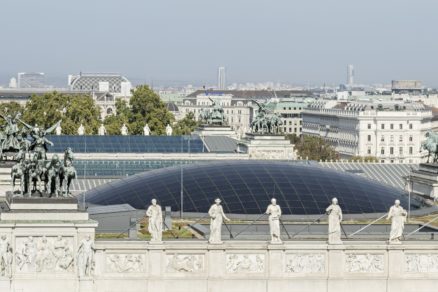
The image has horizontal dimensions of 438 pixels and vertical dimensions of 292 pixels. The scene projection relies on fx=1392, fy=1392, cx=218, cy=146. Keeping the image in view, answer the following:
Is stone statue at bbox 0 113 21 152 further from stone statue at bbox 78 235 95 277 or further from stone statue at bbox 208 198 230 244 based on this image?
stone statue at bbox 208 198 230 244

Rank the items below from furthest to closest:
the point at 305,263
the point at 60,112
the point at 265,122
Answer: the point at 60,112 → the point at 265,122 → the point at 305,263

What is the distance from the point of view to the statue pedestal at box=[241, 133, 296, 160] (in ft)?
370

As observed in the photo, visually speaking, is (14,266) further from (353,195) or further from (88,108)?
(88,108)

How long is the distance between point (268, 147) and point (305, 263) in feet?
219

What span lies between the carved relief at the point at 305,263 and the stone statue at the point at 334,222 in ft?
2.26

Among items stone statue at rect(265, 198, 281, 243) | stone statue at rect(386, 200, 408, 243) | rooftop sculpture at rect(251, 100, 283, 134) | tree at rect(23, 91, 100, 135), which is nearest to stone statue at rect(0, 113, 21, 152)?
stone statue at rect(265, 198, 281, 243)

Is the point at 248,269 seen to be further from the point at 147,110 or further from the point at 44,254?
the point at 147,110

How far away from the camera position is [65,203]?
46.5 meters

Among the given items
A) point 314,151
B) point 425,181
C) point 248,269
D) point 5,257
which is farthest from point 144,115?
point 5,257

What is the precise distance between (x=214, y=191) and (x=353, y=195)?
249 inches

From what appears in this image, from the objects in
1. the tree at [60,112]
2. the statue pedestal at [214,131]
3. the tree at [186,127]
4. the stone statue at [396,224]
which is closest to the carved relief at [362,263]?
the stone statue at [396,224]

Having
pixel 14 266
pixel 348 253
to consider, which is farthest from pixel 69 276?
pixel 348 253

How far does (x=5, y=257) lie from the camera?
4566 centimetres

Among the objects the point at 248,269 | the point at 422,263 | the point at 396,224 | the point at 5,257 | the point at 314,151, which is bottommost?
the point at 314,151
